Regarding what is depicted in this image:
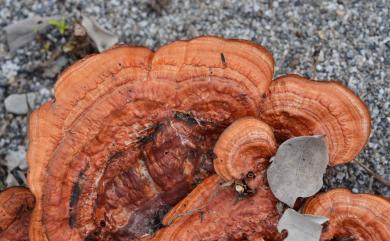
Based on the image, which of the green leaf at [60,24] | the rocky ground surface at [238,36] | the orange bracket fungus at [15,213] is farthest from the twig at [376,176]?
the green leaf at [60,24]

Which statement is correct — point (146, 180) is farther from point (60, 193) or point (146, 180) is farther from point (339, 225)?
point (339, 225)

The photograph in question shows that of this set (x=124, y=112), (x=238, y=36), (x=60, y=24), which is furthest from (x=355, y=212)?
(x=60, y=24)

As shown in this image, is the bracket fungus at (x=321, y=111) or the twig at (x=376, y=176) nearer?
the bracket fungus at (x=321, y=111)

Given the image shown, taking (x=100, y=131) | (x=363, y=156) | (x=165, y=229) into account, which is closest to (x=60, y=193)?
(x=100, y=131)

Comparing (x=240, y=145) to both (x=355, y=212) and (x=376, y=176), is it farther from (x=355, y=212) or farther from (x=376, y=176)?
(x=376, y=176)

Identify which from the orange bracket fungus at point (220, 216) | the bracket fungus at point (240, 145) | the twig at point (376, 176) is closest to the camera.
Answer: the bracket fungus at point (240, 145)

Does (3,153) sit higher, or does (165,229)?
(165,229)

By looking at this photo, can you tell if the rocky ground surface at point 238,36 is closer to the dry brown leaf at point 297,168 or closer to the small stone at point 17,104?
the small stone at point 17,104

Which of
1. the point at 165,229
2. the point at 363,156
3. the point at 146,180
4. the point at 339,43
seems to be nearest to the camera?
the point at 165,229
